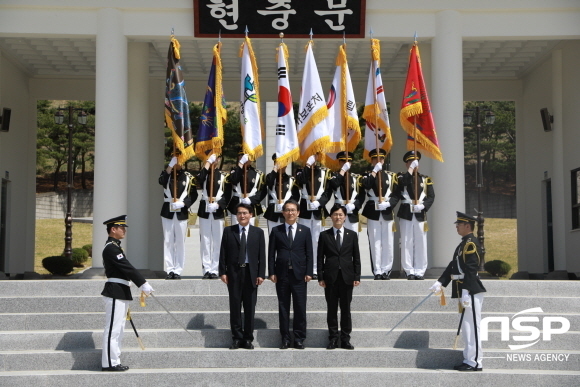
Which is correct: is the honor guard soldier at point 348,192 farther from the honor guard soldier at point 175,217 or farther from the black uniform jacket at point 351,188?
the honor guard soldier at point 175,217

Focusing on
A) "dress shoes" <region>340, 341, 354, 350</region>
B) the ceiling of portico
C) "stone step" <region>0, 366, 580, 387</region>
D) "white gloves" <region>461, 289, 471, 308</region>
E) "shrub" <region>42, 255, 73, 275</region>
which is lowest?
"stone step" <region>0, 366, 580, 387</region>

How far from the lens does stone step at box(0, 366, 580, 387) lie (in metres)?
9.10

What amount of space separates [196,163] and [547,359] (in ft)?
151

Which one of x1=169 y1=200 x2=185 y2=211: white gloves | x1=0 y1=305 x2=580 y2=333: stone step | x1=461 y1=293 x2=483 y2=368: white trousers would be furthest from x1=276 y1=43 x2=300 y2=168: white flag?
x1=461 y1=293 x2=483 y2=368: white trousers

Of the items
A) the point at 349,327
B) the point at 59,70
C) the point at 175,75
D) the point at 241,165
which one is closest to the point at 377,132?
the point at 241,165

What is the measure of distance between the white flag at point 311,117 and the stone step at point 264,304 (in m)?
3.24

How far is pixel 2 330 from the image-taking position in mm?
10562

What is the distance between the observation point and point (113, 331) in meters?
9.40

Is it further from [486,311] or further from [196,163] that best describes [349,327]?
[196,163]

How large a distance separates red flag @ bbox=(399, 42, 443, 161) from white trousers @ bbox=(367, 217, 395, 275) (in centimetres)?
152

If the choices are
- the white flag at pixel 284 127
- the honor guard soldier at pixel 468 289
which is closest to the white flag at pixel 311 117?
the white flag at pixel 284 127

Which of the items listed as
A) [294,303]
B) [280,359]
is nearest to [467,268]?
[294,303]

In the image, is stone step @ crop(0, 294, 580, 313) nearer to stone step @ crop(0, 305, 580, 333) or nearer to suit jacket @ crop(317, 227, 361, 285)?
stone step @ crop(0, 305, 580, 333)

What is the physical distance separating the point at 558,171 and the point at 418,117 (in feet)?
15.2
